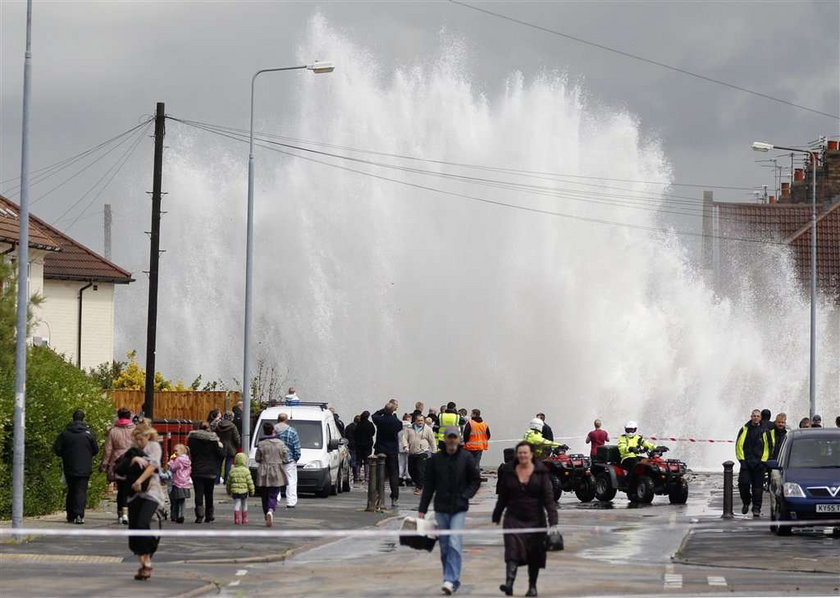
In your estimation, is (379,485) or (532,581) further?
(379,485)

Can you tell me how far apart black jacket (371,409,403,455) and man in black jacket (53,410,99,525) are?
28.4 ft

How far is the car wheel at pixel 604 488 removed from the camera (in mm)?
30547

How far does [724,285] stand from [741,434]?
60.6 metres

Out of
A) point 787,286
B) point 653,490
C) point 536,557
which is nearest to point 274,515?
point 653,490

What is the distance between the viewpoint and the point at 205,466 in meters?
24.9

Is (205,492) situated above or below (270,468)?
below

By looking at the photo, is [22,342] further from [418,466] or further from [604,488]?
[418,466]

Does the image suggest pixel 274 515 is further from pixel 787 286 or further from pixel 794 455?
pixel 787 286

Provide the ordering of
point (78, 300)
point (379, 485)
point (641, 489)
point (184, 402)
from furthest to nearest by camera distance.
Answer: point (78, 300)
point (184, 402)
point (641, 489)
point (379, 485)

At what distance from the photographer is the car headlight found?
23.0m

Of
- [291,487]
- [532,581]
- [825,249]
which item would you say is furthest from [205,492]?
[825,249]

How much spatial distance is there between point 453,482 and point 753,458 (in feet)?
38.9

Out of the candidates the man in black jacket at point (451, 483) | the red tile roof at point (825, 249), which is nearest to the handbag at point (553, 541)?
the man in black jacket at point (451, 483)

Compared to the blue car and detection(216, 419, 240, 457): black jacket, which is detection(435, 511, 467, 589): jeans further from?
detection(216, 419, 240, 457): black jacket
